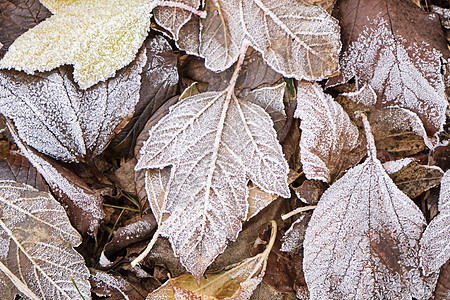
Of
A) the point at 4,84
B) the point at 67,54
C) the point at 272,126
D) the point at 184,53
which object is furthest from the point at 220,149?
the point at 4,84

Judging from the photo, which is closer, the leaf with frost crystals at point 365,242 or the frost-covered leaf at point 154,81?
the leaf with frost crystals at point 365,242

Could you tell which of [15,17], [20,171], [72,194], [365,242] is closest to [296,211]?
[365,242]

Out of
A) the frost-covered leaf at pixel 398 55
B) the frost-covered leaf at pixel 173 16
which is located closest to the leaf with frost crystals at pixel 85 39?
the frost-covered leaf at pixel 173 16

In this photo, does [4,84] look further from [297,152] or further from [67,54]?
[297,152]

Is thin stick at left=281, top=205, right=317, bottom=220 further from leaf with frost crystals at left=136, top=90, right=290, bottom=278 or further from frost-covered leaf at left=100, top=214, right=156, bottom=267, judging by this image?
frost-covered leaf at left=100, top=214, right=156, bottom=267

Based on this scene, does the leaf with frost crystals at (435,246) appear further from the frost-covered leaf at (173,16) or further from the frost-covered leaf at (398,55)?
the frost-covered leaf at (173,16)

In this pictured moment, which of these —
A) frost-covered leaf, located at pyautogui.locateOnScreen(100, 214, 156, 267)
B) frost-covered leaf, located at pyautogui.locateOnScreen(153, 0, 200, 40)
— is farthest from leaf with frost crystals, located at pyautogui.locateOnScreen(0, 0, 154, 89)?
frost-covered leaf, located at pyautogui.locateOnScreen(100, 214, 156, 267)
